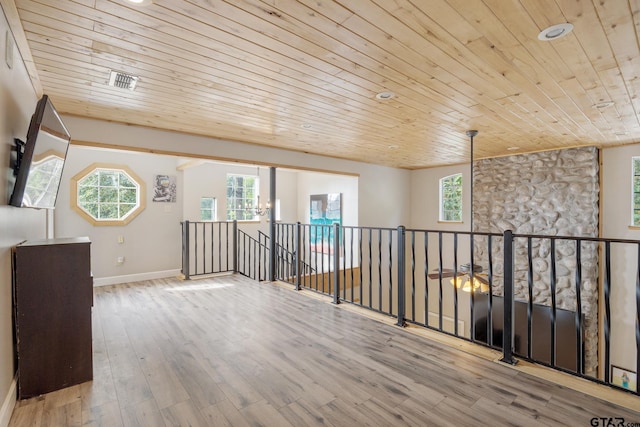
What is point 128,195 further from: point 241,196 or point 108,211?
point 241,196

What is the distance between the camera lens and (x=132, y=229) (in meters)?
5.48

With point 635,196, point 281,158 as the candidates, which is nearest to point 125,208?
point 281,158

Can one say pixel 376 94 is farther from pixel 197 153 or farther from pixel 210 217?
pixel 210 217

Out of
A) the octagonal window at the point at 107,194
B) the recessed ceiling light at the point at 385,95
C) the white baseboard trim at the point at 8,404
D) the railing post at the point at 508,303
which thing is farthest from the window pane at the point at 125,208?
the railing post at the point at 508,303

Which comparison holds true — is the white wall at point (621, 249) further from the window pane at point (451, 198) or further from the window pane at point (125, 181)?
the window pane at point (125, 181)

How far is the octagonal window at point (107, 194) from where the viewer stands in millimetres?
5094

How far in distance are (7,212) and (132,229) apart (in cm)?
390

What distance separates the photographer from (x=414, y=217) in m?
7.71

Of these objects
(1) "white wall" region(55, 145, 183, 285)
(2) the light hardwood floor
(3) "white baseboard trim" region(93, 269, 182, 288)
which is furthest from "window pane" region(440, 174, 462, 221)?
(3) "white baseboard trim" region(93, 269, 182, 288)

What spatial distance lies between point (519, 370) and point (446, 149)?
3.78 meters

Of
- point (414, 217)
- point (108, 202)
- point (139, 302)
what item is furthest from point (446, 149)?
point (108, 202)

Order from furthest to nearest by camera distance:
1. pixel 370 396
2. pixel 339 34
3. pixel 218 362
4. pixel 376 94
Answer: pixel 376 94, pixel 218 362, pixel 370 396, pixel 339 34

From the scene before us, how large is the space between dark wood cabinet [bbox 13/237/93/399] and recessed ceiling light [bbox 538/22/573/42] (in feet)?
10.9

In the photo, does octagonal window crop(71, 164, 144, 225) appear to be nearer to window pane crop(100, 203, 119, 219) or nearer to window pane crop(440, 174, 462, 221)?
window pane crop(100, 203, 119, 219)
